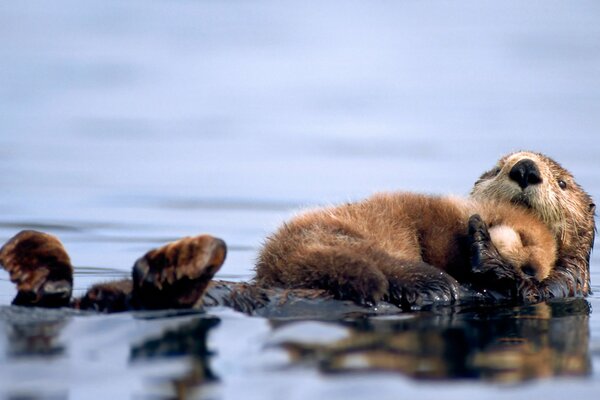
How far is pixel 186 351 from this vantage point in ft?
14.8

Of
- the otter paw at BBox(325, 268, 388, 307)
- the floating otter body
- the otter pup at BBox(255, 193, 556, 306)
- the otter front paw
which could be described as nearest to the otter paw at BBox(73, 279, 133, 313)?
the floating otter body

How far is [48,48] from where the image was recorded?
85.5 feet

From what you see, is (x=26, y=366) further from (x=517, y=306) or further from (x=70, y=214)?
(x=70, y=214)

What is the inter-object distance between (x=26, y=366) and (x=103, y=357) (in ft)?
1.03

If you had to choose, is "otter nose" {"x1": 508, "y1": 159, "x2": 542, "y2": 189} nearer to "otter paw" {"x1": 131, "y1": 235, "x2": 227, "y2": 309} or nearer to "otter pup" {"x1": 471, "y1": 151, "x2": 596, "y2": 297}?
"otter pup" {"x1": 471, "y1": 151, "x2": 596, "y2": 297}

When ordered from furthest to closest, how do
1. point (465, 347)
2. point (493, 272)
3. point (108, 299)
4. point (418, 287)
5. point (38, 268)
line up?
point (493, 272) → point (418, 287) → point (108, 299) → point (38, 268) → point (465, 347)

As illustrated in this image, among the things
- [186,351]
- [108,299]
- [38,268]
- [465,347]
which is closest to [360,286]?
[465,347]

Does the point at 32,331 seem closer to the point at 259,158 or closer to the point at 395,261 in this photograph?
the point at 395,261

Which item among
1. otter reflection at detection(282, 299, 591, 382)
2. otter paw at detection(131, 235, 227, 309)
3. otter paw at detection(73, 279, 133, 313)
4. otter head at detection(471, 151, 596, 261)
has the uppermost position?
otter head at detection(471, 151, 596, 261)

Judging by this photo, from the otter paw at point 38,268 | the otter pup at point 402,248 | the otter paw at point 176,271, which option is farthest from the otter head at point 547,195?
the otter paw at point 38,268

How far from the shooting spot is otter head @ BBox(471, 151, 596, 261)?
6.42 meters

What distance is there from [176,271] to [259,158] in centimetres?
992

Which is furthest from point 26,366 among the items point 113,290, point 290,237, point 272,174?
point 272,174

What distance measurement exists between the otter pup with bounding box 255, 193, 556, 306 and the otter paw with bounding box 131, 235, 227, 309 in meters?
0.67
